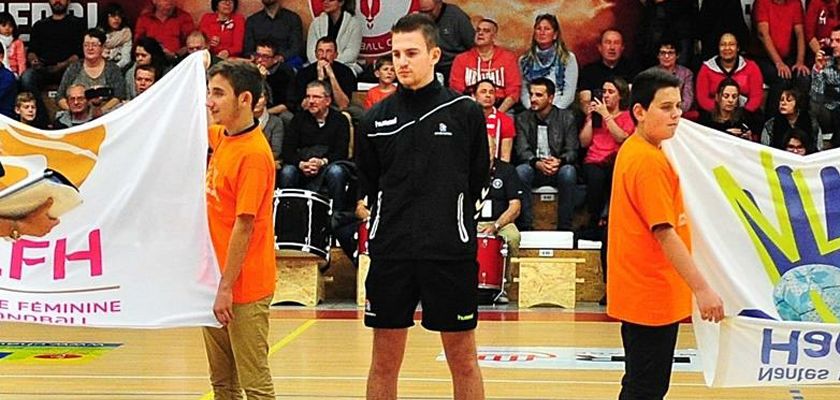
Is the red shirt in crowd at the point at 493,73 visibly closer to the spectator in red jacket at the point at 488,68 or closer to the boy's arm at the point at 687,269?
the spectator in red jacket at the point at 488,68

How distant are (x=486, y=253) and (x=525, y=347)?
268cm

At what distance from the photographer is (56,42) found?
15.6m

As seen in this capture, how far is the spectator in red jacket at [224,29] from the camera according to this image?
1527 cm

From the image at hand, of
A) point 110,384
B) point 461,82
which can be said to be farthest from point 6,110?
point 110,384

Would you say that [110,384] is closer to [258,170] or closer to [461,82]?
[258,170]

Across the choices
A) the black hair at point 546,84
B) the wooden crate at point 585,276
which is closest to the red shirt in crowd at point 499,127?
the black hair at point 546,84

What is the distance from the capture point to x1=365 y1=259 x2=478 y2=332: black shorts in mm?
5707

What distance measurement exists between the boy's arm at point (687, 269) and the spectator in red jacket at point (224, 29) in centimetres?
1034

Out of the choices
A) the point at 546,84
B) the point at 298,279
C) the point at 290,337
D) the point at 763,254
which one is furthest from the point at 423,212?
the point at 546,84

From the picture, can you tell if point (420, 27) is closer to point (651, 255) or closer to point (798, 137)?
point (651, 255)

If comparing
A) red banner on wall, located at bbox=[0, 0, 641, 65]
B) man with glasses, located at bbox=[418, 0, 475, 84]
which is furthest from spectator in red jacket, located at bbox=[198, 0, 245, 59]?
man with glasses, located at bbox=[418, 0, 475, 84]

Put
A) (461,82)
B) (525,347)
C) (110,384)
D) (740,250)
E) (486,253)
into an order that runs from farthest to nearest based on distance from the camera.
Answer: (461,82), (486,253), (525,347), (110,384), (740,250)

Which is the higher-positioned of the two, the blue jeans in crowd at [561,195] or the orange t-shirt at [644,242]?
the orange t-shirt at [644,242]

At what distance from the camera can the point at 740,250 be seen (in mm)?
5965
